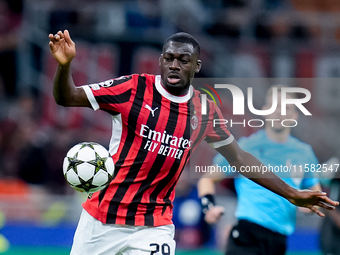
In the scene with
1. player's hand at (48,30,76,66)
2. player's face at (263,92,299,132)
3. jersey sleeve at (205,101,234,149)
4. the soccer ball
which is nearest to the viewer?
player's hand at (48,30,76,66)

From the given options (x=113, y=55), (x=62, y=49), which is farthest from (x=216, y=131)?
(x=113, y=55)

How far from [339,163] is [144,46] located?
6147 mm

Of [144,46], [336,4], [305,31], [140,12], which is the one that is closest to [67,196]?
[144,46]

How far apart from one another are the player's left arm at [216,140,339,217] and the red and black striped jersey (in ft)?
1.84

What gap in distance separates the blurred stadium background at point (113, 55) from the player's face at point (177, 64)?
5005 mm

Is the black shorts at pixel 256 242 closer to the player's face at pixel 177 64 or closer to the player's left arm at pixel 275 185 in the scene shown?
the player's left arm at pixel 275 185

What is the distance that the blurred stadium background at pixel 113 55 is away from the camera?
9523mm

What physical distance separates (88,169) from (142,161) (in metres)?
0.44

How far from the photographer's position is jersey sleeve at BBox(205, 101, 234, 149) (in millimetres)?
4379

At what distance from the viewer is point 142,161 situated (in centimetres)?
396

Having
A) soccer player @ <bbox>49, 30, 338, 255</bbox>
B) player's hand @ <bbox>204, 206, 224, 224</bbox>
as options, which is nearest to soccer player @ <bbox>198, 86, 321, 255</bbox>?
player's hand @ <bbox>204, 206, 224, 224</bbox>

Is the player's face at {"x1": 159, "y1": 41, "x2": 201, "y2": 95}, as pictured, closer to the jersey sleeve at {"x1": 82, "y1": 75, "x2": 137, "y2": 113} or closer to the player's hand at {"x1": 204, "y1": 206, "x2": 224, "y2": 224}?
the jersey sleeve at {"x1": 82, "y1": 75, "x2": 137, "y2": 113}

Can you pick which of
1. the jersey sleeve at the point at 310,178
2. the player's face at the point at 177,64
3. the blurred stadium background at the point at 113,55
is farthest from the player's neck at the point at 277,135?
the blurred stadium background at the point at 113,55

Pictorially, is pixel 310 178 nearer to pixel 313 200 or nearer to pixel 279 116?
pixel 279 116
